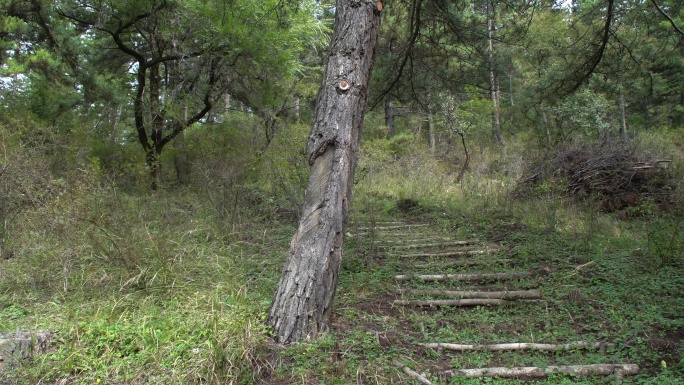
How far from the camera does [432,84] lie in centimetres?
792

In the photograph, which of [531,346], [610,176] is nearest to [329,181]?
[531,346]

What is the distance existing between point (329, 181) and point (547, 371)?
2.22 m

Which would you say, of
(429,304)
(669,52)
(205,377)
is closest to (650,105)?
(669,52)

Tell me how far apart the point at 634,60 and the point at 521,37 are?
174cm

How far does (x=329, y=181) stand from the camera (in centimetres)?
379

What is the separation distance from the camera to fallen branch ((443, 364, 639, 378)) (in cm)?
311

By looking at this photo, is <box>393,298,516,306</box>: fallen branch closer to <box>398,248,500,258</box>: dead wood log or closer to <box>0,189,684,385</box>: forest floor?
<box>0,189,684,385</box>: forest floor

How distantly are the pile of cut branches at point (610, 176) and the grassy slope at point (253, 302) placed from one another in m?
1.04

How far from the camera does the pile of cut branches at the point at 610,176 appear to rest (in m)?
8.01

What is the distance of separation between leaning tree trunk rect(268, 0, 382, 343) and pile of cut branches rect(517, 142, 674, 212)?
5226 millimetres

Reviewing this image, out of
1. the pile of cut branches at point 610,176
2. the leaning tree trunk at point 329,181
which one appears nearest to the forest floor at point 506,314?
the leaning tree trunk at point 329,181

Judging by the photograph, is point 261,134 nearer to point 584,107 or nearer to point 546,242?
point 546,242

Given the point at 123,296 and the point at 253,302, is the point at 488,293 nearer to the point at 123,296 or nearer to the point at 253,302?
the point at 253,302

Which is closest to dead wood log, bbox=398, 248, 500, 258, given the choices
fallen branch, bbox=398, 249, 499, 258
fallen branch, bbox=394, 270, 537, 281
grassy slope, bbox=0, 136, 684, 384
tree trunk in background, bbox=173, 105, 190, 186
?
fallen branch, bbox=398, 249, 499, 258
